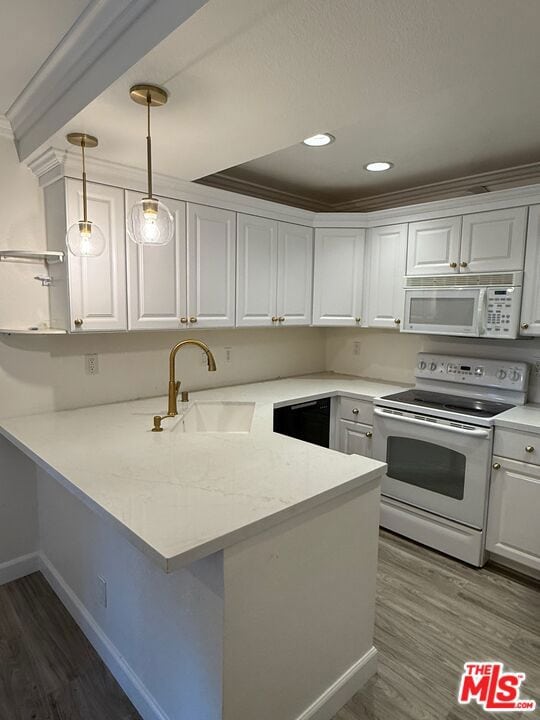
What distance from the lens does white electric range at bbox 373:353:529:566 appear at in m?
2.52

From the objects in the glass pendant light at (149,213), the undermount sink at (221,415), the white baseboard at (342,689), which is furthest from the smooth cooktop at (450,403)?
the glass pendant light at (149,213)

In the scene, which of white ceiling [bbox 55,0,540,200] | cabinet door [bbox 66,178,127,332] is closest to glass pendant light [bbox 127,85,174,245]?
white ceiling [bbox 55,0,540,200]

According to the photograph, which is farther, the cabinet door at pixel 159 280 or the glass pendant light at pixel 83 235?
the cabinet door at pixel 159 280

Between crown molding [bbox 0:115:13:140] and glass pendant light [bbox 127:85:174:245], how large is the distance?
1014 millimetres

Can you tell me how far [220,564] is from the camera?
1.18m

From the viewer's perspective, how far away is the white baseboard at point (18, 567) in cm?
236

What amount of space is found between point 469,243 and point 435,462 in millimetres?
1411

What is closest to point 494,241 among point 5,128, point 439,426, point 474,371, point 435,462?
A: point 474,371

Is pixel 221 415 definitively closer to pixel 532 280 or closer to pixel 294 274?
pixel 294 274

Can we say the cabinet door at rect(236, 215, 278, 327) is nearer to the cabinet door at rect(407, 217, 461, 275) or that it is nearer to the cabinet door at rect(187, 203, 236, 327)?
the cabinet door at rect(187, 203, 236, 327)

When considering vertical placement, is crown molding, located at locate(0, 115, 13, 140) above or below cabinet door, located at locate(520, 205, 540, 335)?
above

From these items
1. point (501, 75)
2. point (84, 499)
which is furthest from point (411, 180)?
point (84, 499)

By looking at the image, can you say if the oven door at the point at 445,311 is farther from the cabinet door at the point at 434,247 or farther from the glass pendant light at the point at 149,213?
the glass pendant light at the point at 149,213

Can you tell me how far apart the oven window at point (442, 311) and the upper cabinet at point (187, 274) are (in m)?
1.28
